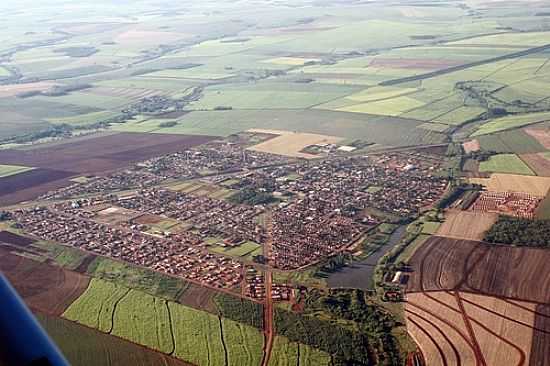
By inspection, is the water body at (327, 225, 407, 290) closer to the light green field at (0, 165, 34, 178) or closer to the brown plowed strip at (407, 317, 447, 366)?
the brown plowed strip at (407, 317, 447, 366)

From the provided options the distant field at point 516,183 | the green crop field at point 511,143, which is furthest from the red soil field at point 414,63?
the distant field at point 516,183

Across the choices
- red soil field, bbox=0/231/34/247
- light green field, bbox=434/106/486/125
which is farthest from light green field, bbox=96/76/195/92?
red soil field, bbox=0/231/34/247

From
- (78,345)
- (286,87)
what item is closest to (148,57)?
(286,87)

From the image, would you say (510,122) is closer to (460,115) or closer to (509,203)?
(460,115)

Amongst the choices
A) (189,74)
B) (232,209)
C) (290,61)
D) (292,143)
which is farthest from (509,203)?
(290,61)

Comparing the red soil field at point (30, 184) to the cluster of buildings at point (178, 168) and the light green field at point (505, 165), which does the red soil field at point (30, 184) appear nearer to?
the cluster of buildings at point (178, 168)

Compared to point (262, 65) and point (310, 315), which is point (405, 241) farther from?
point (262, 65)
